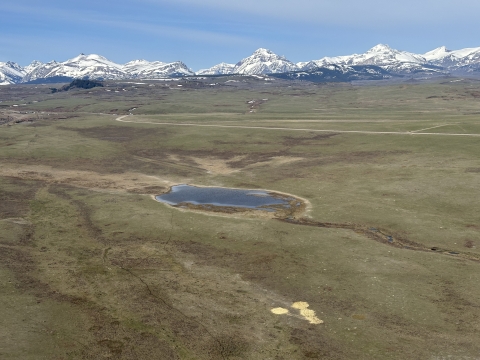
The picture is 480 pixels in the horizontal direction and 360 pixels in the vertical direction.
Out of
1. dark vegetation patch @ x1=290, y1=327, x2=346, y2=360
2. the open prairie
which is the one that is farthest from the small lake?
dark vegetation patch @ x1=290, y1=327, x2=346, y2=360

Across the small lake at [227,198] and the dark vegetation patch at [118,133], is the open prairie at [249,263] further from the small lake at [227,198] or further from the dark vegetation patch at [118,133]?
the dark vegetation patch at [118,133]

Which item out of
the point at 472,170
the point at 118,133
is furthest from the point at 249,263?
the point at 118,133

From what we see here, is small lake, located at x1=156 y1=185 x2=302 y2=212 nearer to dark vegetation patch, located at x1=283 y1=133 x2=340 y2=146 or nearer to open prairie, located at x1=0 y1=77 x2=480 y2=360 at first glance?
open prairie, located at x1=0 y1=77 x2=480 y2=360

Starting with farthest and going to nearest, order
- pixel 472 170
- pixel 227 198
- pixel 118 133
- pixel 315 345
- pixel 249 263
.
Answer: pixel 118 133 < pixel 472 170 < pixel 227 198 < pixel 249 263 < pixel 315 345

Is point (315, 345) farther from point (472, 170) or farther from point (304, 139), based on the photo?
point (304, 139)

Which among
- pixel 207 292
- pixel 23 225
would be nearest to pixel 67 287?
pixel 207 292

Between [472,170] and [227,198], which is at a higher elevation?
[472,170]

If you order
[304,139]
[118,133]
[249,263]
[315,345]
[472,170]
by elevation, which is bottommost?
[315,345]

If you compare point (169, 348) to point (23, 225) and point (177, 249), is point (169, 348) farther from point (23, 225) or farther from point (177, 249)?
point (23, 225)
